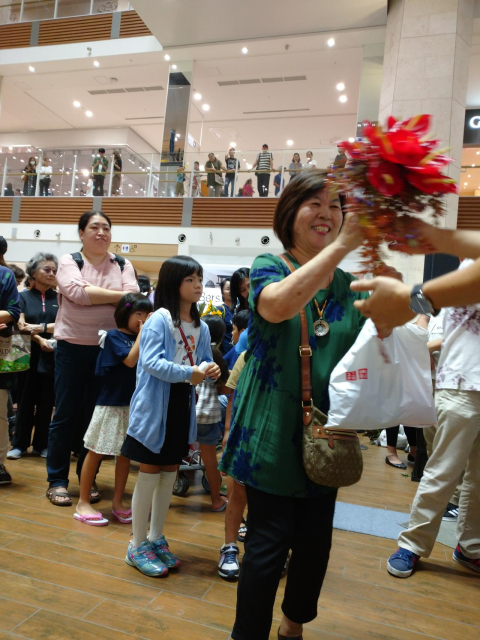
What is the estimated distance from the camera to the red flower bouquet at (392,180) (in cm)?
101

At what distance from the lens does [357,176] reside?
1.05 metres

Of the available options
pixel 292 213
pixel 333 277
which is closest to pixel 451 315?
pixel 333 277

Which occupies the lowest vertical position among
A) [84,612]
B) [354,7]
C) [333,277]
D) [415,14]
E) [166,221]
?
[84,612]

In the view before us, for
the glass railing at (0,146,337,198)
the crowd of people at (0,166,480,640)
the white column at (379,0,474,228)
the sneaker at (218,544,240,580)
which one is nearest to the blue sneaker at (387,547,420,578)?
the crowd of people at (0,166,480,640)

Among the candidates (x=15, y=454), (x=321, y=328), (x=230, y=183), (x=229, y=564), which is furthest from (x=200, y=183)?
(x=321, y=328)

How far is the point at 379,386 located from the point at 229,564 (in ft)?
4.75

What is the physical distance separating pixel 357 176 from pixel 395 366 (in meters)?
0.49

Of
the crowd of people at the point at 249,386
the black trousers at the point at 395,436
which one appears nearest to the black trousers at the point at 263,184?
the crowd of people at the point at 249,386

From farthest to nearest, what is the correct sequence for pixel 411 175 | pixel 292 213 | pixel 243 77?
pixel 243 77, pixel 292 213, pixel 411 175

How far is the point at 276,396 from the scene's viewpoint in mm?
1350

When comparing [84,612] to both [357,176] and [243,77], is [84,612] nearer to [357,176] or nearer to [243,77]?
[357,176]

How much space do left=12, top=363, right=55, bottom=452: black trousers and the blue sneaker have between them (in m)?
2.98

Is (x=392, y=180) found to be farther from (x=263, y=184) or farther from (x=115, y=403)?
(x=263, y=184)

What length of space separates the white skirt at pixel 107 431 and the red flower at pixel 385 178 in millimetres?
2319
